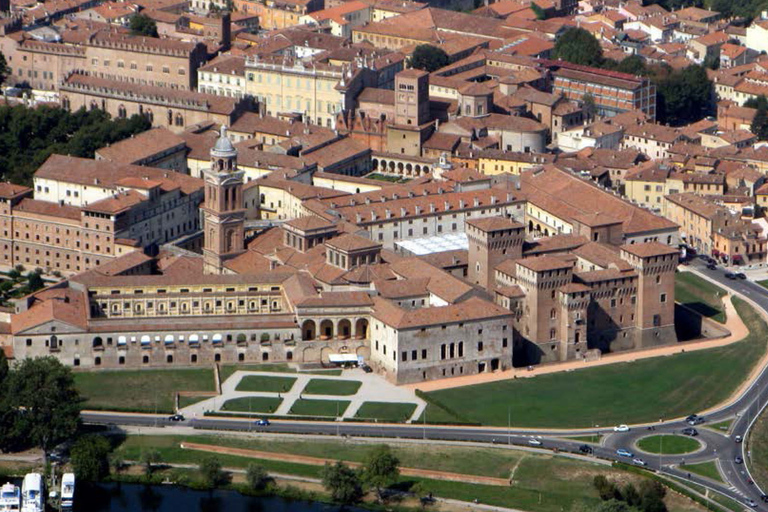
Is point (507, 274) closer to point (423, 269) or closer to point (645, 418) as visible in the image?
point (423, 269)

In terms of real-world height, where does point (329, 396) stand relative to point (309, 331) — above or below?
below

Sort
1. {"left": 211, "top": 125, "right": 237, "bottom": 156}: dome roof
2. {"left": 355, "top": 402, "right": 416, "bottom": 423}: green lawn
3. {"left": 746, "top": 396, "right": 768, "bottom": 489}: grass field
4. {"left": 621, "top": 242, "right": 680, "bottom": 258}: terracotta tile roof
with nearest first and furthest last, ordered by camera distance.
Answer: {"left": 746, "top": 396, "right": 768, "bottom": 489}: grass field < {"left": 355, "top": 402, "right": 416, "bottom": 423}: green lawn < {"left": 621, "top": 242, "right": 680, "bottom": 258}: terracotta tile roof < {"left": 211, "top": 125, "right": 237, "bottom": 156}: dome roof

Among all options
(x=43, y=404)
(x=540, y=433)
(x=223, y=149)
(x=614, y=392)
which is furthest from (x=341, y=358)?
(x=43, y=404)

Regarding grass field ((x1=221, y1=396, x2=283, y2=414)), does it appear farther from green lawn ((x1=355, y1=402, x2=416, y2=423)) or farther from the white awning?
the white awning

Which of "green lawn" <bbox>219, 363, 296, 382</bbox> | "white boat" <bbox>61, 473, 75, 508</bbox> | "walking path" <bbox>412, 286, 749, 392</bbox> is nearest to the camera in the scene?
"white boat" <bbox>61, 473, 75, 508</bbox>

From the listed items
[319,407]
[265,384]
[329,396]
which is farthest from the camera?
[265,384]

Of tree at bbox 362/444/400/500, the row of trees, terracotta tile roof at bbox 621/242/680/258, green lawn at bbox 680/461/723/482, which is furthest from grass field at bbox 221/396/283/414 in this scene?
terracotta tile roof at bbox 621/242/680/258

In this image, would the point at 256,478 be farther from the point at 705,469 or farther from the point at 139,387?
the point at 705,469

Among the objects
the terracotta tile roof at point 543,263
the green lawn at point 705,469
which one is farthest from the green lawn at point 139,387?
the green lawn at point 705,469
